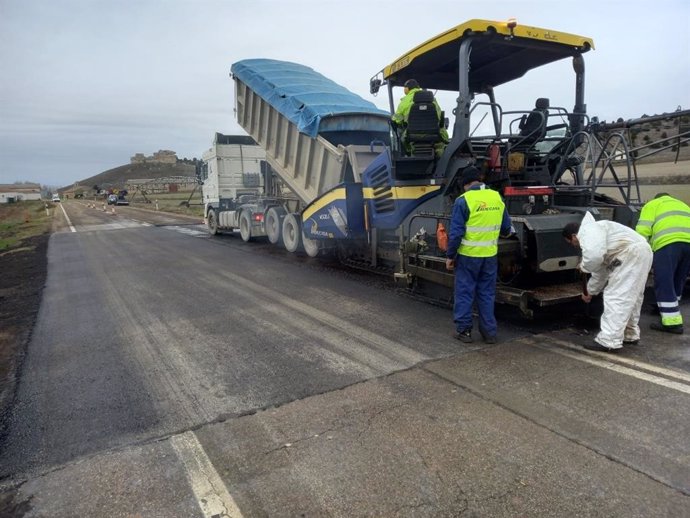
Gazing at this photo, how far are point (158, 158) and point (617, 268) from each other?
5236 inches

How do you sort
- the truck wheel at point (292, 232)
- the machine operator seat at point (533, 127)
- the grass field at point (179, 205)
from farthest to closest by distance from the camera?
1. the grass field at point (179, 205)
2. the truck wheel at point (292, 232)
3. the machine operator seat at point (533, 127)

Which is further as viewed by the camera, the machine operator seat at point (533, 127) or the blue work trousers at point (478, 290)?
the machine operator seat at point (533, 127)

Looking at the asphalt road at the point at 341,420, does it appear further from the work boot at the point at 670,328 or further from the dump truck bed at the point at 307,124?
the dump truck bed at the point at 307,124

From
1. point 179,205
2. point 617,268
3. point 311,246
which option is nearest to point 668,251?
point 617,268

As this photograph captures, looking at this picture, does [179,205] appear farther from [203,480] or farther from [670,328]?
[203,480]

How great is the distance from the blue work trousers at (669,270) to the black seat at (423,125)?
273 centimetres

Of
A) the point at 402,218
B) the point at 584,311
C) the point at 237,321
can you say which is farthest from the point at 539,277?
the point at 237,321

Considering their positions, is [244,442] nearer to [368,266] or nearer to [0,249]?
[368,266]

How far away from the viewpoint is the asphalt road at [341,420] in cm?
241

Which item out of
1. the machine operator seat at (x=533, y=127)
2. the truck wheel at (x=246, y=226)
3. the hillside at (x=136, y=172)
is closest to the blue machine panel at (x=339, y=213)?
the machine operator seat at (x=533, y=127)

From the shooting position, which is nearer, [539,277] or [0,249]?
[539,277]

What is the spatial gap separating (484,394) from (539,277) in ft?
7.12

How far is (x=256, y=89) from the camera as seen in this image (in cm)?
1072

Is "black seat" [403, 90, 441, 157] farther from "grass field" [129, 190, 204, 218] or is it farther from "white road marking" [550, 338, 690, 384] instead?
"grass field" [129, 190, 204, 218]
